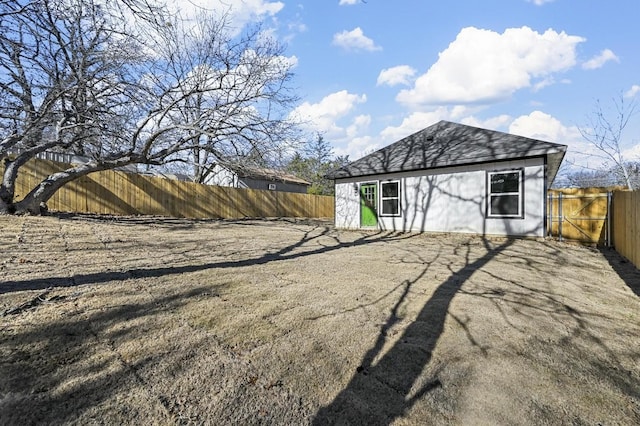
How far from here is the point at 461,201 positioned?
9.77 metres

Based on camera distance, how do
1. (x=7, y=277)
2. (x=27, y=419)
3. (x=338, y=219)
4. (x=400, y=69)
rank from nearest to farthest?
(x=27, y=419) < (x=7, y=277) < (x=338, y=219) < (x=400, y=69)

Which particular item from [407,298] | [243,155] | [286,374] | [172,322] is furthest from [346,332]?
[243,155]

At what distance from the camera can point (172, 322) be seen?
8.38 feet

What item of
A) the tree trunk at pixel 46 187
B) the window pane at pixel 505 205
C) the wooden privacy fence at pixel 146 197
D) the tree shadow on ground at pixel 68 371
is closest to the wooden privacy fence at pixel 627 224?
the window pane at pixel 505 205

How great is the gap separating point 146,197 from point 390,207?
10.4 metres

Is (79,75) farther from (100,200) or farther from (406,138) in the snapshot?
(406,138)

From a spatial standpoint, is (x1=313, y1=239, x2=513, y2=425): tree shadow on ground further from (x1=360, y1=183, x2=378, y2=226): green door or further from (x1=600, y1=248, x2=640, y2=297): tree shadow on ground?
(x1=360, y1=183, x2=378, y2=226): green door

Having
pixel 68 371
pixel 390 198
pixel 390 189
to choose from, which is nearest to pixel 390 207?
pixel 390 198

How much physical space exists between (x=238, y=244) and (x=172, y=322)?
438 cm

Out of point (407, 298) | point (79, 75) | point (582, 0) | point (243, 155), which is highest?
point (582, 0)

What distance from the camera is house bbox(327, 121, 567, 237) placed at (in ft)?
28.0

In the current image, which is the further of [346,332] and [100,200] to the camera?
[100,200]

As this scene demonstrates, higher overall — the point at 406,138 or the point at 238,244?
the point at 406,138

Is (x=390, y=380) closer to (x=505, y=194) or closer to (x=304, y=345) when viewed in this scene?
(x=304, y=345)
